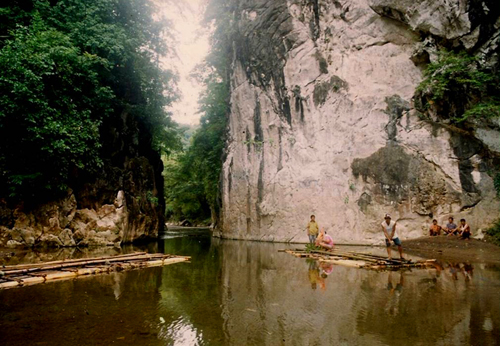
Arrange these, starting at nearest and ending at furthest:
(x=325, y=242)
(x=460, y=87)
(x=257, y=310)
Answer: (x=257, y=310) < (x=325, y=242) < (x=460, y=87)

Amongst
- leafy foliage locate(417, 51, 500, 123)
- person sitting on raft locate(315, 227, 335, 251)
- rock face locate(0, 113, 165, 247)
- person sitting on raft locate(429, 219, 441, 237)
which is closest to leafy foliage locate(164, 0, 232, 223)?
rock face locate(0, 113, 165, 247)

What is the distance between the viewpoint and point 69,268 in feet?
27.3

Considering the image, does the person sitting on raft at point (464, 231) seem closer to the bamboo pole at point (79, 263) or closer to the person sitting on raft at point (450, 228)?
the person sitting on raft at point (450, 228)

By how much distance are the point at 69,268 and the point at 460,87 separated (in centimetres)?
1604

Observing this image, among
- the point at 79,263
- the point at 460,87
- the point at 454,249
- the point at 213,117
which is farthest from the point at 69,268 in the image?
the point at 213,117

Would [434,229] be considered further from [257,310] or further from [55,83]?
[55,83]

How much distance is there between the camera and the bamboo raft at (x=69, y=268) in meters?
7.02

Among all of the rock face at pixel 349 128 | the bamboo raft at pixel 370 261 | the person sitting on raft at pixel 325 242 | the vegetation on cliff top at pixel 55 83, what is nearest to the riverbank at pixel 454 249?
the rock face at pixel 349 128

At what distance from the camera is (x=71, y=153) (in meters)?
14.7

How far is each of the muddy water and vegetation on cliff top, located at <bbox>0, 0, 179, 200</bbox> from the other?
A: 8487mm

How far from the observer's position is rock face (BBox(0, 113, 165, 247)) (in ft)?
48.1

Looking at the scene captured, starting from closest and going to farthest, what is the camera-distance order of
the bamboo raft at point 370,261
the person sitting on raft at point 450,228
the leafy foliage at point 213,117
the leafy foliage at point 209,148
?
1. the bamboo raft at point 370,261
2. the person sitting on raft at point 450,228
3. the leafy foliage at point 213,117
4. the leafy foliage at point 209,148

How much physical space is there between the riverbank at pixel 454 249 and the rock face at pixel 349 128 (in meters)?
1.33

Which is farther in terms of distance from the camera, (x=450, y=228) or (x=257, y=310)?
(x=450, y=228)
